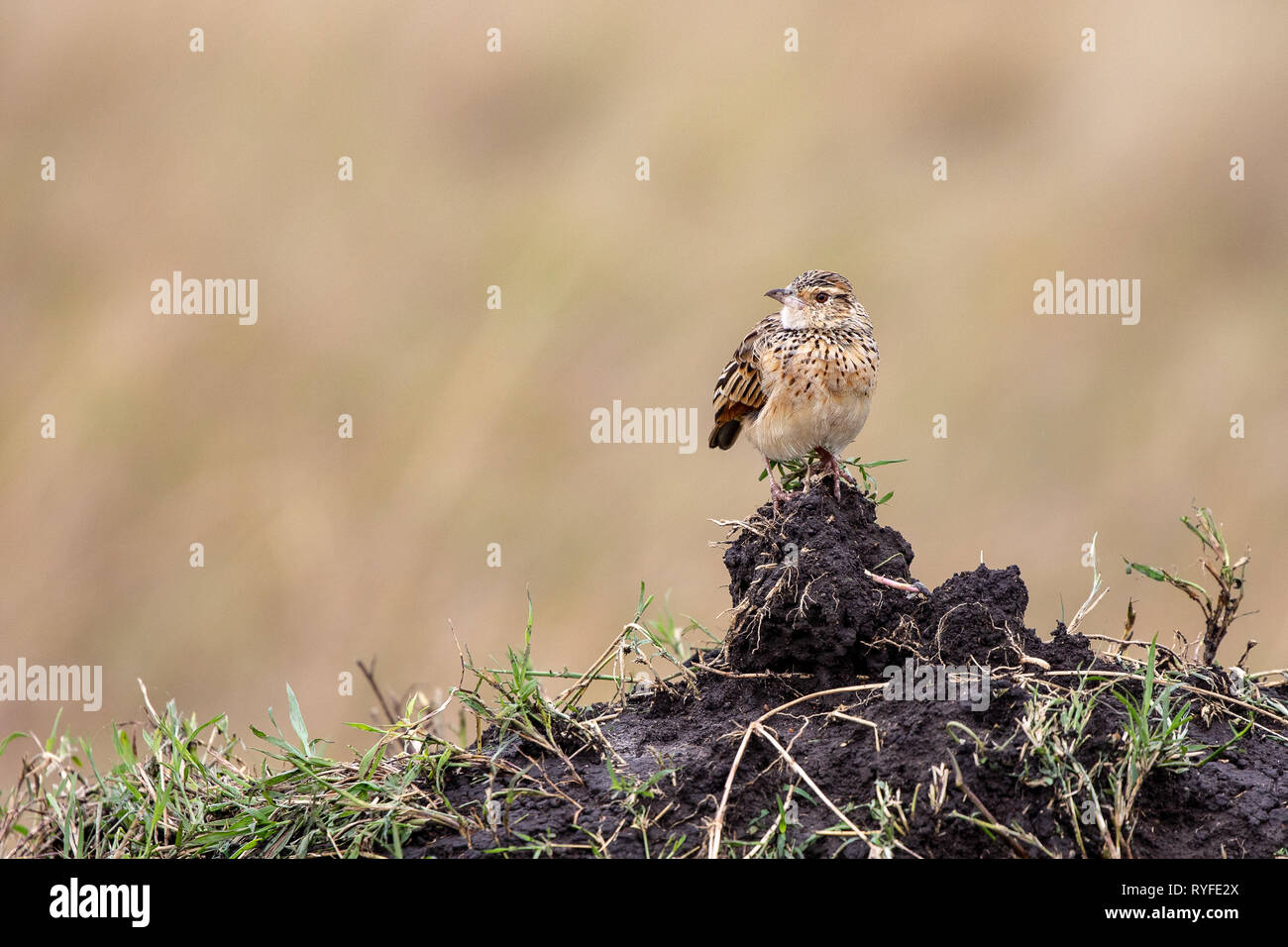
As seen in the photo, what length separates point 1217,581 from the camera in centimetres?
395

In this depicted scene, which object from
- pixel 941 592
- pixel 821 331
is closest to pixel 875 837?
pixel 941 592

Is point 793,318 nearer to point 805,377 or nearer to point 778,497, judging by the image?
point 805,377

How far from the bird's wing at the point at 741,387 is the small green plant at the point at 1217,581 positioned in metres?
1.64

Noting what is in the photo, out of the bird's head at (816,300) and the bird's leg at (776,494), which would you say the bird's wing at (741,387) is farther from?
the bird's leg at (776,494)

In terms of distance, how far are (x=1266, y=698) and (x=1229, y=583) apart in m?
0.41

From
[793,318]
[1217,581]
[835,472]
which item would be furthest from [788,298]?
[1217,581]

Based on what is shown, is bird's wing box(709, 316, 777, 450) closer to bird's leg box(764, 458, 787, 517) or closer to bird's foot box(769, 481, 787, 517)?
bird's leg box(764, 458, 787, 517)

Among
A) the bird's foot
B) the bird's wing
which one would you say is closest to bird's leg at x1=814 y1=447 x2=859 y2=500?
the bird's foot

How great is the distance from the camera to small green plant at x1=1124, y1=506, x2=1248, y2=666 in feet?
12.7

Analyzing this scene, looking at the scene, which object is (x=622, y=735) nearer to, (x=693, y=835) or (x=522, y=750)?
(x=522, y=750)

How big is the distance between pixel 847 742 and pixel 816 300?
2.33m

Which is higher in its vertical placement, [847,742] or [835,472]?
[835,472]

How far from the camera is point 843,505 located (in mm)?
3916

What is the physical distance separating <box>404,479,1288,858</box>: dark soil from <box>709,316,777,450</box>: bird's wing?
90 centimetres
